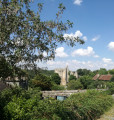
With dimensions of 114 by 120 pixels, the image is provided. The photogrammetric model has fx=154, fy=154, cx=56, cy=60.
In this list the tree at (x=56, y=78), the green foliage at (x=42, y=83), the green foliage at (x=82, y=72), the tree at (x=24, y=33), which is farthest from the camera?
the green foliage at (x=82, y=72)

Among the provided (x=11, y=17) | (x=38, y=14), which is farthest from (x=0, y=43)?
(x=38, y=14)

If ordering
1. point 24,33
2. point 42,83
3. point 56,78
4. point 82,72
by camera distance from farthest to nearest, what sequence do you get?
point 82,72 < point 56,78 < point 42,83 < point 24,33

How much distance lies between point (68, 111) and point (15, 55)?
187 inches

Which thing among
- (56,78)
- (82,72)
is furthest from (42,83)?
(82,72)

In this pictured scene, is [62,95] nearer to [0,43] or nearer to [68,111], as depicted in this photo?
[68,111]

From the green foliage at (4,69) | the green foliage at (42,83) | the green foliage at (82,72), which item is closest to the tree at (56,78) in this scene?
the green foliage at (42,83)

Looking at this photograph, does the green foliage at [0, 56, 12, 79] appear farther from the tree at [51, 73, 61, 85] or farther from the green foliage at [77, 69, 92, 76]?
the green foliage at [77, 69, 92, 76]

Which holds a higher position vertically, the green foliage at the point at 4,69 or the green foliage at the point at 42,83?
the green foliage at the point at 4,69

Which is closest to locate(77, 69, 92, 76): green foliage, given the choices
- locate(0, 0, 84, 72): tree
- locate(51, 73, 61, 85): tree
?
locate(51, 73, 61, 85): tree

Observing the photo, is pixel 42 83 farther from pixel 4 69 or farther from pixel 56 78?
pixel 4 69

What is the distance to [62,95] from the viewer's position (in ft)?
83.0

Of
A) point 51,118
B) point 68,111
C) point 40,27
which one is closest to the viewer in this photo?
point 40,27

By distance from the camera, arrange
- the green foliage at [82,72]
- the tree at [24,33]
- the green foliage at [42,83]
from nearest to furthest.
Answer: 1. the tree at [24,33]
2. the green foliage at [42,83]
3. the green foliage at [82,72]

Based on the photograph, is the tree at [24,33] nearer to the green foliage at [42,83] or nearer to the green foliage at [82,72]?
the green foliage at [42,83]
